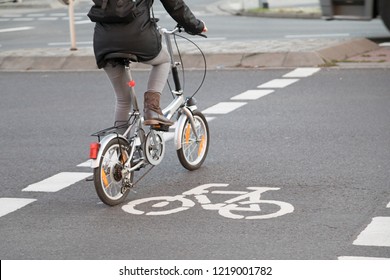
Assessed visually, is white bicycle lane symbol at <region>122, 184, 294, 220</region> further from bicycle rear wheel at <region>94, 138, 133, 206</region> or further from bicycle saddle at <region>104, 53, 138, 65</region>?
bicycle saddle at <region>104, 53, 138, 65</region>

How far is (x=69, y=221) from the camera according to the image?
26.8ft

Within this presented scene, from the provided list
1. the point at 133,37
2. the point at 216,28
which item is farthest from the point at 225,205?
the point at 216,28

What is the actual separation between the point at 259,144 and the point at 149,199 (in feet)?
7.98

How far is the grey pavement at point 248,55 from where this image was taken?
54.2 ft

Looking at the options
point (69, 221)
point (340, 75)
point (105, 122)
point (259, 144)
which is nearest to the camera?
point (69, 221)

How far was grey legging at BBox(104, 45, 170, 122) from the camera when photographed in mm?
A: 8938

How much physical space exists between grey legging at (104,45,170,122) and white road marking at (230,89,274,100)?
473cm

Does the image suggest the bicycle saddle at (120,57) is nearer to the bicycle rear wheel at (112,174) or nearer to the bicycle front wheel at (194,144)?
the bicycle rear wheel at (112,174)

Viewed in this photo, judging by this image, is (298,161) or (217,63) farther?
(217,63)

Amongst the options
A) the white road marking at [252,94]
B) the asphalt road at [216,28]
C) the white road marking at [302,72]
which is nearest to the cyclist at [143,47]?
the white road marking at [252,94]

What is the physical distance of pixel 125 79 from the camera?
8.98 meters

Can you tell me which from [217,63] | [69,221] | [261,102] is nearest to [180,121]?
[69,221]

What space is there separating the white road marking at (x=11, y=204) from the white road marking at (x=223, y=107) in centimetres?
433

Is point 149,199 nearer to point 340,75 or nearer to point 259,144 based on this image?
point 259,144
